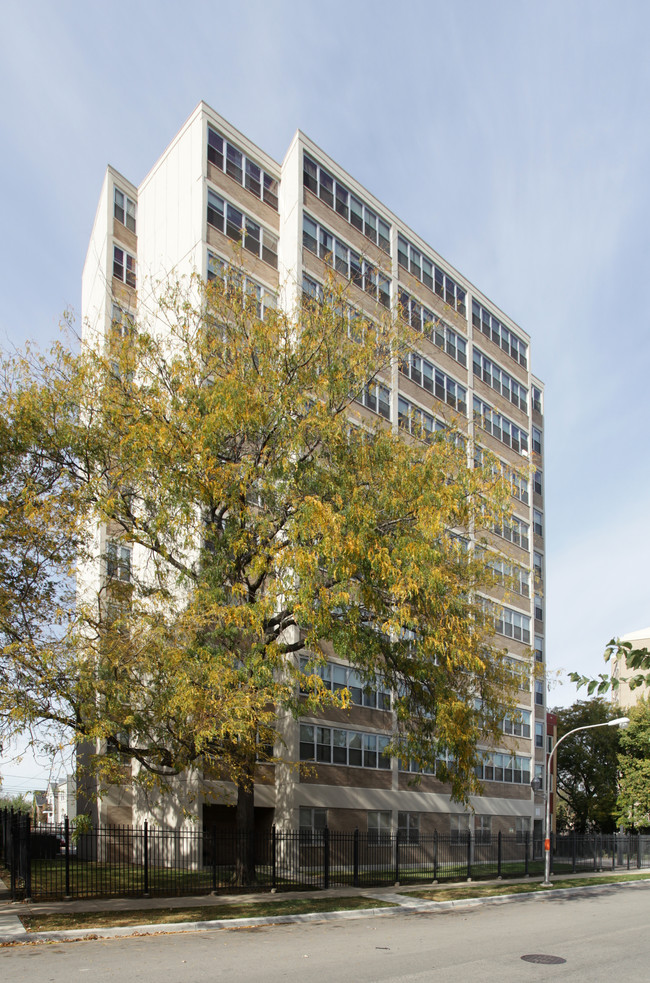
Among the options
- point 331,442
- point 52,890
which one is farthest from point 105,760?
point 331,442

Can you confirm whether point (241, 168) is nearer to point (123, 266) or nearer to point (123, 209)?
point (123, 209)

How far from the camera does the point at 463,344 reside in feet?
158

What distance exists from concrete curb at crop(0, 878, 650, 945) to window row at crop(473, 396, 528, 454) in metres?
26.9

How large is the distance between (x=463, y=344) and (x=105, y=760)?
123ft

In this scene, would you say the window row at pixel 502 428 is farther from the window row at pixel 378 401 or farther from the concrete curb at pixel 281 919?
the concrete curb at pixel 281 919

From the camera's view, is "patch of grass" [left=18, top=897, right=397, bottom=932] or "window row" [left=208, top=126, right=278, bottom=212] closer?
"patch of grass" [left=18, top=897, right=397, bottom=932]

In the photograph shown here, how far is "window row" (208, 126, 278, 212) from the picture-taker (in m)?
34.7

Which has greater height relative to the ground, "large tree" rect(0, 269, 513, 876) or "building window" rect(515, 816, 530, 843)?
"large tree" rect(0, 269, 513, 876)

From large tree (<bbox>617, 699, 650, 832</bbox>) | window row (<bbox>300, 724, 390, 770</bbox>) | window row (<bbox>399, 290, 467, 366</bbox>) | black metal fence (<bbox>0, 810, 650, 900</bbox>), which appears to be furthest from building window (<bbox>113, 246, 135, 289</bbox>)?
large tree (<bbox>617, 699, 650, 832</bbox>)

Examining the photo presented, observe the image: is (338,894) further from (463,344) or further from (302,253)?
(463,344)

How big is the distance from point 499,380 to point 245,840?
36.1m

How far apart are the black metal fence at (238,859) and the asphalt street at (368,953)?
12.3 ft

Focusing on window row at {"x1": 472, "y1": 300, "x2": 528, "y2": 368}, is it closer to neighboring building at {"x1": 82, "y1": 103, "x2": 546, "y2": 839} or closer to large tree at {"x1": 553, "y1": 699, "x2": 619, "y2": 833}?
neighboring building at {"x1": 82, "y1": 103, "x2": 546, "y2": 839}

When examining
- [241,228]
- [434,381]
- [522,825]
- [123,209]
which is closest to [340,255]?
[241,228]
